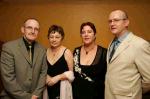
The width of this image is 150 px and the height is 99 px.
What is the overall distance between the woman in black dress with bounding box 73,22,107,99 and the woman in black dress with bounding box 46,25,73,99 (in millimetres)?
120

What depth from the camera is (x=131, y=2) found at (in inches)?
199

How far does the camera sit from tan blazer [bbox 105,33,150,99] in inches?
102

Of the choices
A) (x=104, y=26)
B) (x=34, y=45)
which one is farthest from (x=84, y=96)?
(x=104, y=26)

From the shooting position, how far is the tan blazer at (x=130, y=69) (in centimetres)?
258

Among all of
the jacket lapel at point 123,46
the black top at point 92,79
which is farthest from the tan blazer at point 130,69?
the black top at point 92,79

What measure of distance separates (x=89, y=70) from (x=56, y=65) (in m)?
0.38

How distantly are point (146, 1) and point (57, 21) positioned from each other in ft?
5.54

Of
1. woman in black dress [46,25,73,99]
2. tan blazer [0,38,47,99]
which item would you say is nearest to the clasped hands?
woman in black dress [46,25,73,99]

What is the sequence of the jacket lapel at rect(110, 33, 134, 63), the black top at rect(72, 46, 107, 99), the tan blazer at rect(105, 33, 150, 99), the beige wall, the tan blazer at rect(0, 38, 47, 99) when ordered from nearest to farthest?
the tan blazer at rect(105, 33, 150, 99) < the jacket lapel at rect(110, 33, 134, 63) < the tan blazer at rect(0, 38, 47, 99) < the black top at rect(72, 46, 107, 99) < the beige wall

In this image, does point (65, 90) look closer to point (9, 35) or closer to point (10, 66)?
point (10, 66)

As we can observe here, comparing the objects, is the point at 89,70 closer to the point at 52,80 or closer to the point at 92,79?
the point at 92,79

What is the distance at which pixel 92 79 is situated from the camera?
310 centimetres

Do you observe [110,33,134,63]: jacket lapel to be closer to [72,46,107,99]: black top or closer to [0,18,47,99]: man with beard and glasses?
[72,46,107,99]: black top

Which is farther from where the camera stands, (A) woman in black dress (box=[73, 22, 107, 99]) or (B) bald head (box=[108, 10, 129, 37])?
(A) woman in black dress (box=[73, 22, 107, 99])
